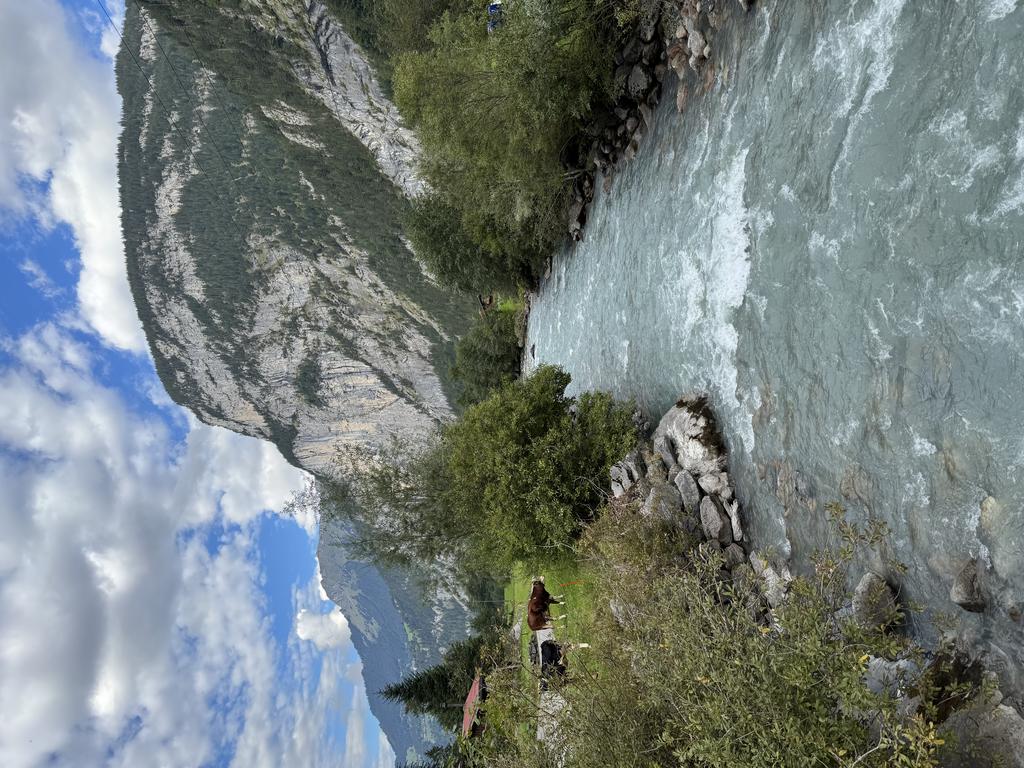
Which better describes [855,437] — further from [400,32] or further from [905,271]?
[400,32]

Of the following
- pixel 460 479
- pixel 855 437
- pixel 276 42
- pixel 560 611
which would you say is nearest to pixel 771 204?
pixel 855 437

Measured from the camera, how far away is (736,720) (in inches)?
311

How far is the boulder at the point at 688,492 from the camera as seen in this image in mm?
14070

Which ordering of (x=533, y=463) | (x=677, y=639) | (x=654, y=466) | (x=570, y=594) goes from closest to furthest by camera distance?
(x=677, y=639) < (x=654, y=466) < (x=533, y=463) < (x=570, y=594)

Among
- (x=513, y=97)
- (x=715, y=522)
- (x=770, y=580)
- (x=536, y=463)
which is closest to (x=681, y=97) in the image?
(x=513, y=97)

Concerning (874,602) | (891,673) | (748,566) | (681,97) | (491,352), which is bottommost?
(891,673)

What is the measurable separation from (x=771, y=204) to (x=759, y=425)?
4.49 metres

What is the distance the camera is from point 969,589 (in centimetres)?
802

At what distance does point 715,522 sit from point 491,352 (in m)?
28.1

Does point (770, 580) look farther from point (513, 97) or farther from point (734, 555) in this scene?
point (513, 97)

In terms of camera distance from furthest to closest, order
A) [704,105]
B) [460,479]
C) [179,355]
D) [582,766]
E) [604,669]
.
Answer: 1. [179,355]
2. [460,479]
3. [704,105]
4. [604,669]
5. [582,766]

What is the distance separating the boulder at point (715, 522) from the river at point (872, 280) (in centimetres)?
59

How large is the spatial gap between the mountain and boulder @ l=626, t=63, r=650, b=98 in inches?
982

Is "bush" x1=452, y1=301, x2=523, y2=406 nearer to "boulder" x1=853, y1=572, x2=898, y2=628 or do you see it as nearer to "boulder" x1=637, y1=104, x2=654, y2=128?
"boulder" x1=637, y1=104, x2=654, y2=128
